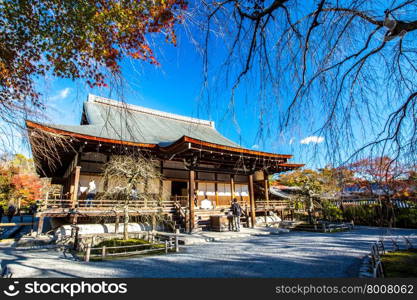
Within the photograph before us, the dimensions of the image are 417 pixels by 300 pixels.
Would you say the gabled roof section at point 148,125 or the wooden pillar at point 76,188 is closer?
the wooden pillar at point 76,188

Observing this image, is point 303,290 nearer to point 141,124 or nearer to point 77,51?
point 77,51

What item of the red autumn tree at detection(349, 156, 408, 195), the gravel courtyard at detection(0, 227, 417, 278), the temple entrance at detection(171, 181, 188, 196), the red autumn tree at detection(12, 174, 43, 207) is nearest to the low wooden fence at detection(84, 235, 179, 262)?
the gravel courtyard at detection(0, 227, 417, 278)

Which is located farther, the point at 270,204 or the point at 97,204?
the point at 270,204

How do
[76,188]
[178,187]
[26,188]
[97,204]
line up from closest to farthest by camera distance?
[97,204] → [76,188] → [178,187] → [26,188]

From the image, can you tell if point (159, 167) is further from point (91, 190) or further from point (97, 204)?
point (97, 204)

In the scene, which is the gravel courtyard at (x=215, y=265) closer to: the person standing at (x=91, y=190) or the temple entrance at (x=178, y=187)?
the person standing at (x=91, y=190)

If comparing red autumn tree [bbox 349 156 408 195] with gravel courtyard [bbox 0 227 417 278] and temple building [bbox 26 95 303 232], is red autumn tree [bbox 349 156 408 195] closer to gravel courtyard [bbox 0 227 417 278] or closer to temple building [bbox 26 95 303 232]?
gravel courtyard [bbox 0 227 417 278]

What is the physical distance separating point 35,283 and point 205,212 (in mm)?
7967

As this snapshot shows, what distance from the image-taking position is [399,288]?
8.02 feet

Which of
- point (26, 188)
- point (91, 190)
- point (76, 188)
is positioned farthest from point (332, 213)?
point (26, 188)

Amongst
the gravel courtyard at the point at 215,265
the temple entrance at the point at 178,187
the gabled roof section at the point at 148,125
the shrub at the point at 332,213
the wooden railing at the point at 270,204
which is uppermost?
the gabled roof section at the point at 148,125

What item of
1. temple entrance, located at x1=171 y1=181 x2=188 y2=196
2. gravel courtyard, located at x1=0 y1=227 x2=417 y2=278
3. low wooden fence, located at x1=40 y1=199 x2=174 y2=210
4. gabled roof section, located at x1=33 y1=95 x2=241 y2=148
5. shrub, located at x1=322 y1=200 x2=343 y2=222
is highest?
gabled roof section, located at x1=33 y1=95 x2=241 y2=148

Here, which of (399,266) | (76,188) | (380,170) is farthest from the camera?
(76,188)

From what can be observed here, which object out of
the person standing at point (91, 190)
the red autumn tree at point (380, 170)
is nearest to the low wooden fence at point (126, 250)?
the person standing at point (91, 190)
